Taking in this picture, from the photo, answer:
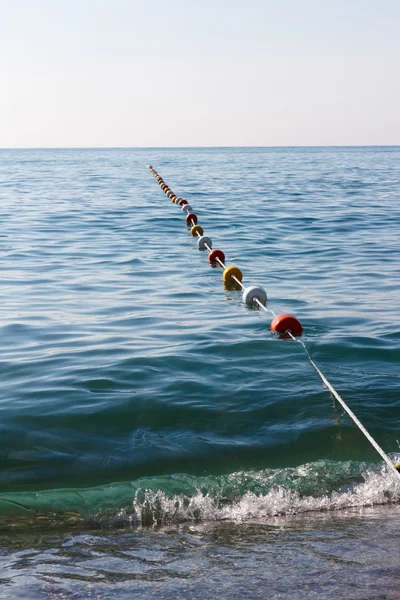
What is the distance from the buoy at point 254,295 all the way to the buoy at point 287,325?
1.35 m

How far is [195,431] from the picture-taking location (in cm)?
565

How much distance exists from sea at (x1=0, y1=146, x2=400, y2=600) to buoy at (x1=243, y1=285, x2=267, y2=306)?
152 mm

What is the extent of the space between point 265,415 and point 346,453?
0.80 m

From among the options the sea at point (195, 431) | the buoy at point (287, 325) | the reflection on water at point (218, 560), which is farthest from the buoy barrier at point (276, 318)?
the reflection on water at point (218, 560)

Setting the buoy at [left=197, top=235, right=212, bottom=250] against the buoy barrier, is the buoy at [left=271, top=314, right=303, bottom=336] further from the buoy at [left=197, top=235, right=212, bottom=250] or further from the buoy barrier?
the buoy at [left=197, top=235, right=212, bottom=250]

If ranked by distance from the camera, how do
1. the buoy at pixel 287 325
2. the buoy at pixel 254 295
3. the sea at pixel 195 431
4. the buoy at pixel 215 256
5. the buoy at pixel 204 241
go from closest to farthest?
the sea at pixel 195 431 < the buoy at pixel 287 325 < the buoy at pixel 254 295 < the buoy at pixel 215 256 < the buoy at pixel 204 241

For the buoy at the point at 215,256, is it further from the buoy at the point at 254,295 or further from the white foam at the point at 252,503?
the white foam at the point at 252,503

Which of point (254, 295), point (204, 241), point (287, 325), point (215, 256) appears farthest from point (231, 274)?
point (204, 241)

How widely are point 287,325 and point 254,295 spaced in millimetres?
1510

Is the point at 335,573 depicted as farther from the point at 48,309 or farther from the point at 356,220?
the point at 356,220

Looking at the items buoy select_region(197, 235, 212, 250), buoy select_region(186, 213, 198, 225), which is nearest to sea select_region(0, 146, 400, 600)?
buoy select_region(197, 235, 212, 250)

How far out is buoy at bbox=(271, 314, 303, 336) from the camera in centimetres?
787

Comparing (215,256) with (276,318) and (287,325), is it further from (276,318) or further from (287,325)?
(287,325)

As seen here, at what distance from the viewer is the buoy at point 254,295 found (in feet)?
30.6
